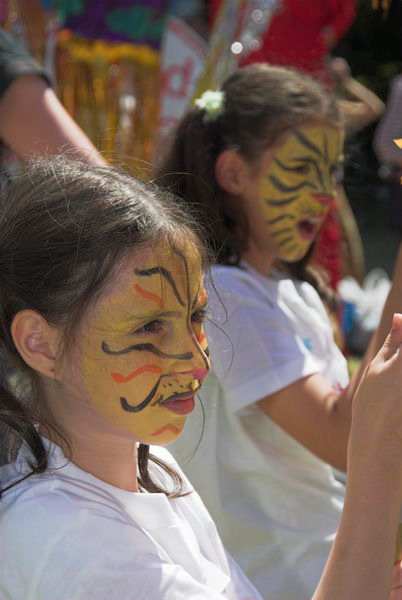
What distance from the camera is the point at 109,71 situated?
119 inches

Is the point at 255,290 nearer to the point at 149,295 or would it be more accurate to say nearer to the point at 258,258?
the point at 258,258

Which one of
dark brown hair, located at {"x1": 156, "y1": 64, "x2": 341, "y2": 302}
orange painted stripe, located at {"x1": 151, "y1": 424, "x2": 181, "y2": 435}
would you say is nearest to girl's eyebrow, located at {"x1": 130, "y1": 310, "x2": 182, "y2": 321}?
orange painted stripe, located at {"x1": 151, "y1": 424, "x2": 181, "y2": 435}

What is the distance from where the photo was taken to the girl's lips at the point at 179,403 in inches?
38.5

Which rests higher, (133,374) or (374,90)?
(133,374)

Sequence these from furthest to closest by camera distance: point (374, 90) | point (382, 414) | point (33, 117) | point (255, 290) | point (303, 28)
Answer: point (374, 90) → point (303, 28) → point (33, 117) → point (255, 290) → point (382, 414)

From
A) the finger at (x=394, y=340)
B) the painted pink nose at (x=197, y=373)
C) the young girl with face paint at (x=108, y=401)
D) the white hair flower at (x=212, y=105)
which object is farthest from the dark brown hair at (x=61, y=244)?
the white hair flower at (x=212, y=105)

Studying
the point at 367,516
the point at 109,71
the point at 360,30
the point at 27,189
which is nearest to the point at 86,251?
the point at 27,189

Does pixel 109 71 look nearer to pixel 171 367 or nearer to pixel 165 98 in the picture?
pixel 165 98

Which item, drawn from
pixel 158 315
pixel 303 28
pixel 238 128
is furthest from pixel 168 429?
pixel 303 28

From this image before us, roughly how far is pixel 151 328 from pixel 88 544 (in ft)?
0.81

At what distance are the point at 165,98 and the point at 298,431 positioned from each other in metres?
1.93

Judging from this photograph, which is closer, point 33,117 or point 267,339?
point 267,339

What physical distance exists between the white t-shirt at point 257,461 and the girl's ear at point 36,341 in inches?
17.2

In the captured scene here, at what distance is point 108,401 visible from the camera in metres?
0.96
